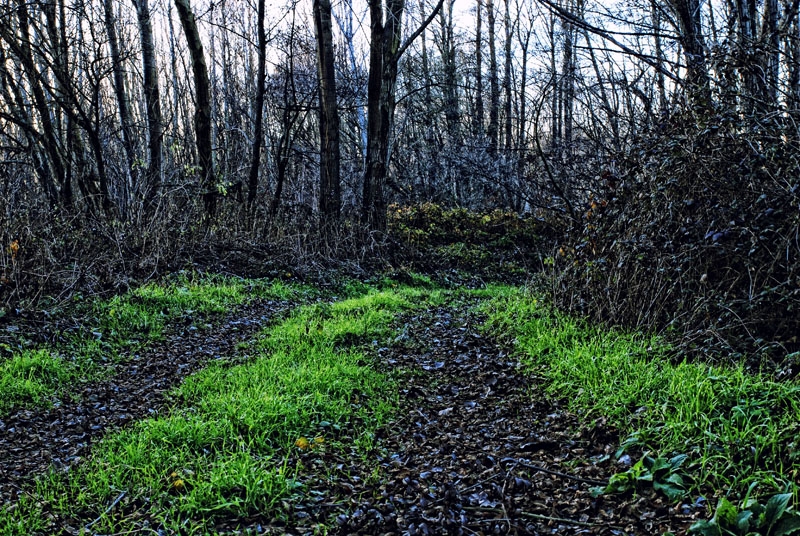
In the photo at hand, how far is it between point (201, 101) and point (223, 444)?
9.31m

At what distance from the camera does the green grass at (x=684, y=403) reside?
3049 mm

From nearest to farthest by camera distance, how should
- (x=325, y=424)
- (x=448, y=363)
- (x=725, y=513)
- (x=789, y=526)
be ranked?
(x=789, y=526) < (x=725, y=513) < (x=325, y=424) < (x=448, y=363)

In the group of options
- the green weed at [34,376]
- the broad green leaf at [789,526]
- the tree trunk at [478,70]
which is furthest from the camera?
the tree trunk at [478,70]

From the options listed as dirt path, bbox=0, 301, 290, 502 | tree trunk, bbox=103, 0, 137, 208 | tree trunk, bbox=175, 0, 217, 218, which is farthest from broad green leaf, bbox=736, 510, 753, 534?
tree trunk, bbox=103, 0, 137, 208

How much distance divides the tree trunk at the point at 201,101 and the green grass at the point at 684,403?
8.04 m

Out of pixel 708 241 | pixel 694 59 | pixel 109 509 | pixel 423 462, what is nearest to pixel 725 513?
pixel 423 462

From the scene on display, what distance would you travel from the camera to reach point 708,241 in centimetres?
490

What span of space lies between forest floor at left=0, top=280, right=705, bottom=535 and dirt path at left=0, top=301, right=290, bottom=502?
2 centimetres

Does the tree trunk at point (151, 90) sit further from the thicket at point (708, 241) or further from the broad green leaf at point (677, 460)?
the broad green leaf at point (677, 460)

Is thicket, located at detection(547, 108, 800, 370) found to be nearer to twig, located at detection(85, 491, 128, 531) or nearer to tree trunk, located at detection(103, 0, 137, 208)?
twig, located at detection(85, 491, 128, 531)

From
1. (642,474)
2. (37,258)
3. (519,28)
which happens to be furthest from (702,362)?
(519,28)

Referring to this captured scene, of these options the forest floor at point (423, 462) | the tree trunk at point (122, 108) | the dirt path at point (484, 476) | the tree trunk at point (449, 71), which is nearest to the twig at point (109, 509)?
the forest floor at point (423, 462)

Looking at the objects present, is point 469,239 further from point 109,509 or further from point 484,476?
point 109,509

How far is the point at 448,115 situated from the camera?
65.2 ft
